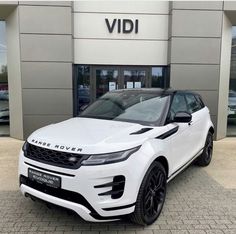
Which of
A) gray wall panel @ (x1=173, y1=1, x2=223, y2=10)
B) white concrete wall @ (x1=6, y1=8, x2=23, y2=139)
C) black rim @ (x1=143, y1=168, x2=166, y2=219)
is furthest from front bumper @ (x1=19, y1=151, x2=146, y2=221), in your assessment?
gray wall panel @ (x1=173, y1=1, x2=223, y2=10)

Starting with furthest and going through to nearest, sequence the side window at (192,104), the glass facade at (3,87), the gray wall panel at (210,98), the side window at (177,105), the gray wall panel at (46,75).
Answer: the glass facade at (3,87)
the gray wall panel at (210,98)
the gray wall panel at (46,75)
the side window at (192,104)
the side window at (177,105)

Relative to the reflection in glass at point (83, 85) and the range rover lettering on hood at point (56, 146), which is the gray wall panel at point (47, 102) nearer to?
the reflection in glass at point (83, 85)

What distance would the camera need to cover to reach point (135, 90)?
4.73 metres

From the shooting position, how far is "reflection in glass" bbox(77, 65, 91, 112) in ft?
28.2

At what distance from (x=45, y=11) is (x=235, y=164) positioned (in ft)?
20.5

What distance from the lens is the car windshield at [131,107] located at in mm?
3912

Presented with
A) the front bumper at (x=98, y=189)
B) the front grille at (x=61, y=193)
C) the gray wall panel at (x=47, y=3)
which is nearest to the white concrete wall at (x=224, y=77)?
the gray wall panel at (x=47, y=3)

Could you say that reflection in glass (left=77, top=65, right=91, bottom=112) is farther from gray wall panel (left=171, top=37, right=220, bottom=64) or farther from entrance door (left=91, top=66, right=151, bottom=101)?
gray wall panel (left=171, top=37, right=220, bottom=64)

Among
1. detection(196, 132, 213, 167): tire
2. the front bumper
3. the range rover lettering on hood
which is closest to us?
the front bumper

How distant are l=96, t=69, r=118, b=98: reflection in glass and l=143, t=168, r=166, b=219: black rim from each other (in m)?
5.57

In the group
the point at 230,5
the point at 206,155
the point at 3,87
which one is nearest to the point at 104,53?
the point at 3,87

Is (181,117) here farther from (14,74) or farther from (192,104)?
(14,74)

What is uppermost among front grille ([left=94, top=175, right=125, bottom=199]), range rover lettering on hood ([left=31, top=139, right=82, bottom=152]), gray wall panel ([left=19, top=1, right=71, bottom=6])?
gray wall panel ([left=19, top=1, right=71, bottom=6])

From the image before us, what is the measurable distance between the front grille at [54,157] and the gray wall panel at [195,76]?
5.74 meters
